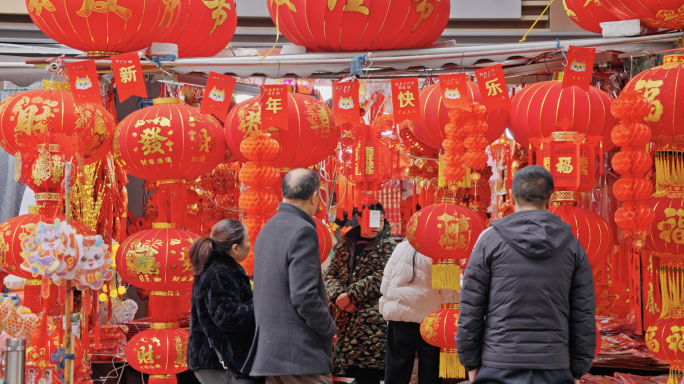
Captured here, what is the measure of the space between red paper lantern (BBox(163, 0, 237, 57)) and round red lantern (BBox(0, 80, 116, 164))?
74cm

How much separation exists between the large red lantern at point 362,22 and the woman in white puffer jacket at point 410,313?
1369mm

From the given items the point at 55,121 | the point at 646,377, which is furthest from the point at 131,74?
the point at 646,377

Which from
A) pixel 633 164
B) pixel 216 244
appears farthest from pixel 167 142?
pixel 633 164

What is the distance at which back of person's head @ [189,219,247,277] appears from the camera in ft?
11.0

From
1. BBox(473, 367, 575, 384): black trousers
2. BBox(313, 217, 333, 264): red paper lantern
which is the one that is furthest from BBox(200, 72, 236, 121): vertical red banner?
BBox(473, 367, 575, 384): black trousers

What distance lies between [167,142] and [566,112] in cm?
231

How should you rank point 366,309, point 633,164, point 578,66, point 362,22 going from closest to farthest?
point 633,164
point 578,66
point 362,22
point 366,309

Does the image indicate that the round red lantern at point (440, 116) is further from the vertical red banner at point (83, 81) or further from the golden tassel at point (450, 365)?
the vertical red banner at point (83, 81)

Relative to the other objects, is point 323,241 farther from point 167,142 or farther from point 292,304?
point 292,304

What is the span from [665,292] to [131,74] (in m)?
3.26

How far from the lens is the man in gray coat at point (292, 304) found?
2.98m

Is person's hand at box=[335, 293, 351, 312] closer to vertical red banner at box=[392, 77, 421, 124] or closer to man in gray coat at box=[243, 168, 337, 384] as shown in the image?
vertical red banner at box=[392, 77, 421, 124]

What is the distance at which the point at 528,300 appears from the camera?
2.75 meters

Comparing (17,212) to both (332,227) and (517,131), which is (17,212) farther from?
(517,131)
